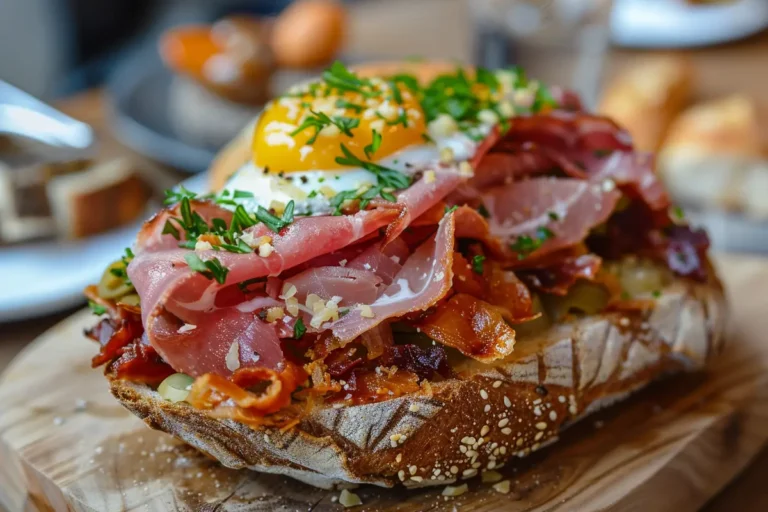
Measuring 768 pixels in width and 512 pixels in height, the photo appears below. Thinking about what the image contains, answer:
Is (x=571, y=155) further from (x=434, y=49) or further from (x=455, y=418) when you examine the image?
(x=434, y=49)

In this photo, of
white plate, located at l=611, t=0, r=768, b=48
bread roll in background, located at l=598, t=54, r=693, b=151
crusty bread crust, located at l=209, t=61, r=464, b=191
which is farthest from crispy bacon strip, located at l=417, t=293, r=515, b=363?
white plate, located at l=611, t=0, r=768, b=48

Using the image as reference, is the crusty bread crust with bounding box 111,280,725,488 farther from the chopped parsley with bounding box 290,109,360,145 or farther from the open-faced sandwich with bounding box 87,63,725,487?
the chopped parsley with bounding box 290,109,360,145

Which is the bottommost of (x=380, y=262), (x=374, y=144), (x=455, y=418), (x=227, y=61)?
(x=455, y=418)

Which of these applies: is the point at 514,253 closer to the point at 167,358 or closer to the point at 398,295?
the point at 398,295

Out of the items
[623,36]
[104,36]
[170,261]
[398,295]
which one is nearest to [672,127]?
[623,36]

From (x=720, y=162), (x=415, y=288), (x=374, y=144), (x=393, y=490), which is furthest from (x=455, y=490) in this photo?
(x=720, y=162)

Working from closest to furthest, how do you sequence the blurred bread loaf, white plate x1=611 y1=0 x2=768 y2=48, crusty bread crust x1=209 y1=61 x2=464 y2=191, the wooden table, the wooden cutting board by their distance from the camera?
the wooden cutting board < crusty bread crust x1=209 y1=61 x2=464 y2=191 < the blurred bread loaf < the wooden table < white plate x1=611 y1=0 x2=768 y2=48
